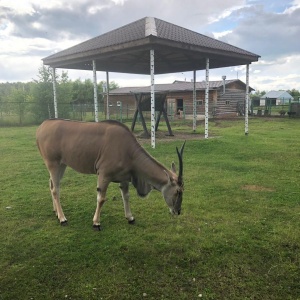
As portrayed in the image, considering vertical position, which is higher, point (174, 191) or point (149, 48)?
point (149, 48)

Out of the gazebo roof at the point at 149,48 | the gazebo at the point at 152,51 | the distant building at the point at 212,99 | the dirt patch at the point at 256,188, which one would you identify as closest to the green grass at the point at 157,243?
the dirt patch at the point at 256,188

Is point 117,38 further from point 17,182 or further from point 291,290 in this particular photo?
point 291,290

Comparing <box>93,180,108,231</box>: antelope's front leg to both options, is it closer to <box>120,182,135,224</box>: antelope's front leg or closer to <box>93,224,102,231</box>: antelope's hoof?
<box>93,224,102,231</box>: antelope's hoof

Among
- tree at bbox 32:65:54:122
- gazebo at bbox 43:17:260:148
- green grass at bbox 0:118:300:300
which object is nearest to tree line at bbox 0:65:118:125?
tree at bbox 32:65:54:122

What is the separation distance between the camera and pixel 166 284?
3.28 meters

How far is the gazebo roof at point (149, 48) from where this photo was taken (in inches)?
434

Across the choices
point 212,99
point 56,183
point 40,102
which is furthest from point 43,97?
point 56,183

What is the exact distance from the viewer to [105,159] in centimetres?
446

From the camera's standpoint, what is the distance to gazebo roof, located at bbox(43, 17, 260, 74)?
434 inches

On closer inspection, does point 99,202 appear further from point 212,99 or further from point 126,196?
point 212,99

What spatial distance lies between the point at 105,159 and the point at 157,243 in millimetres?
1401

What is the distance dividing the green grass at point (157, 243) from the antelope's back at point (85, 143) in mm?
1031

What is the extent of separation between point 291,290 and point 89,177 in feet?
17.8

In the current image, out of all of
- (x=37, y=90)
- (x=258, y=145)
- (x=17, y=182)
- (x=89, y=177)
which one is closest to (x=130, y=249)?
(x=89, y=177)
